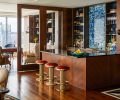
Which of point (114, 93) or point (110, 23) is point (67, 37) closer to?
point (110, 23)

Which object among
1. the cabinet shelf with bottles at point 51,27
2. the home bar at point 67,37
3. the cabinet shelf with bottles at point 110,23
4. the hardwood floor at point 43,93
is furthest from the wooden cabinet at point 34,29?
the cabinet shelf with bottles at point 110,23

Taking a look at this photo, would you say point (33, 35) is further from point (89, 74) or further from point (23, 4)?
point (89, 74)

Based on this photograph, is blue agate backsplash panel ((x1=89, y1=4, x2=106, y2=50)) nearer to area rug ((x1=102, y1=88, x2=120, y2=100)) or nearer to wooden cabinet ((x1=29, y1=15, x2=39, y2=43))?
wooden cabinet ((x1=29, y1=15, x2=39, y2=43))

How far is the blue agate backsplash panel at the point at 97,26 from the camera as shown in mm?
8290

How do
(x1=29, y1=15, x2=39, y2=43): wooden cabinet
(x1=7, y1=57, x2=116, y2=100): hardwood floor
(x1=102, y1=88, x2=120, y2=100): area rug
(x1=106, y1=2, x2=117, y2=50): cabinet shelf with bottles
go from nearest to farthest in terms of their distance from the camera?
(x1=7, y1=57, x2=116, y2=100): hardwood floor < (x1=102, y1=88, x2=120, y2=100): area rug < (x1=106, y1=2, x2=117, y2=50): cabinet shelf with bottles < (x1=29, y1=15, x2=39, y2=43): wooden cabinet

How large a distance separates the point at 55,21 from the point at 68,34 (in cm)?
85

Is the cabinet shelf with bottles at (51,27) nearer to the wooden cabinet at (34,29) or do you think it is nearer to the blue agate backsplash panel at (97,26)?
the wooden cabinet at (34,29)

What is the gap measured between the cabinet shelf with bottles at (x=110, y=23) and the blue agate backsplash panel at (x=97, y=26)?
146 mm

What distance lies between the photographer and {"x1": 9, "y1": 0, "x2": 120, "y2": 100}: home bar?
6.28 meters

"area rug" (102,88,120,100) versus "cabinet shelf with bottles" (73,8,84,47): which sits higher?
"cabinet shelf with bottles" (73,8,84,47)

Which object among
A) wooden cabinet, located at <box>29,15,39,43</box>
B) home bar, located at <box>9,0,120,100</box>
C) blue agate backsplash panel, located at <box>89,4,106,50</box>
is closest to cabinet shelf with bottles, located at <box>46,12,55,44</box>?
home bar, located at <box>9,0,120,100</box>

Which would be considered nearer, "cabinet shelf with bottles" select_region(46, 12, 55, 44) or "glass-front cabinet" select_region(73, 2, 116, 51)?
"glass-front cabinet" select_region(73, 2, 116, 51)

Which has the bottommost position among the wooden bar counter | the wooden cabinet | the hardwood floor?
the hardwood floor

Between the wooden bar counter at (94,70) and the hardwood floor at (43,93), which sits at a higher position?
the wooden bar counter at (94,70)
